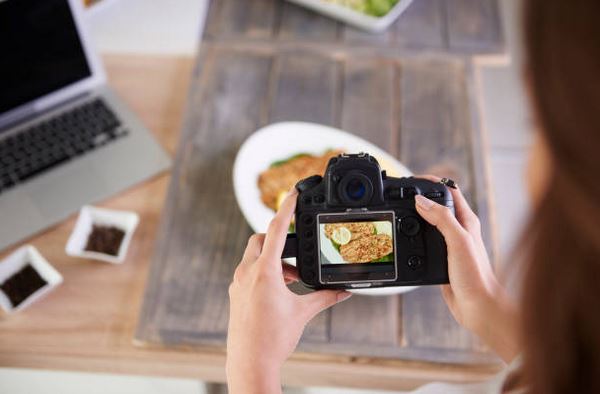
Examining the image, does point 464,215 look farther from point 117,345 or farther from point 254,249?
point 117,345

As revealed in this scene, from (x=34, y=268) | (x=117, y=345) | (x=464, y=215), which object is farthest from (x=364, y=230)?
(x=34, y=268)

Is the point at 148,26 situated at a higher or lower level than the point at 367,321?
higher

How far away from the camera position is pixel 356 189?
74 centimetres

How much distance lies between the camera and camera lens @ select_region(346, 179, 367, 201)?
0.73 m

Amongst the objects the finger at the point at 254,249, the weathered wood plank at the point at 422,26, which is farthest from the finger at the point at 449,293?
the weathered wood plank at the point at 422,26

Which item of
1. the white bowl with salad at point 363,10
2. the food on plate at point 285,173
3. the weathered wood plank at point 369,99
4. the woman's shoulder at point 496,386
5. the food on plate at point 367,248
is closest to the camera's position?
the woman's shoulder at point 496,386

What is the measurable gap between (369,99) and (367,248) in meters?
0.51

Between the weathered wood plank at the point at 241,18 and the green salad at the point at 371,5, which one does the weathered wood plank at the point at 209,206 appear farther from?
the green salad at the point at 371,5

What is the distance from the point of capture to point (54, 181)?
1.11 meters

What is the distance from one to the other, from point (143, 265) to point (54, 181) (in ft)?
0.75

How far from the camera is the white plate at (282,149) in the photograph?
106 cm

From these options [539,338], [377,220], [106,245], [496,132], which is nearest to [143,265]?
[106,245]

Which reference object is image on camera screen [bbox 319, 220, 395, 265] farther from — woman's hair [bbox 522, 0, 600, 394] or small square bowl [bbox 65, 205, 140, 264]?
small square bowl [bbox 65, 205, 140, 264]

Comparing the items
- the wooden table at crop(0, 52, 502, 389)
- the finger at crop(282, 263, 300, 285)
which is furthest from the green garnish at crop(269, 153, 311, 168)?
the finger at crop(282, 263, 300, 285)
